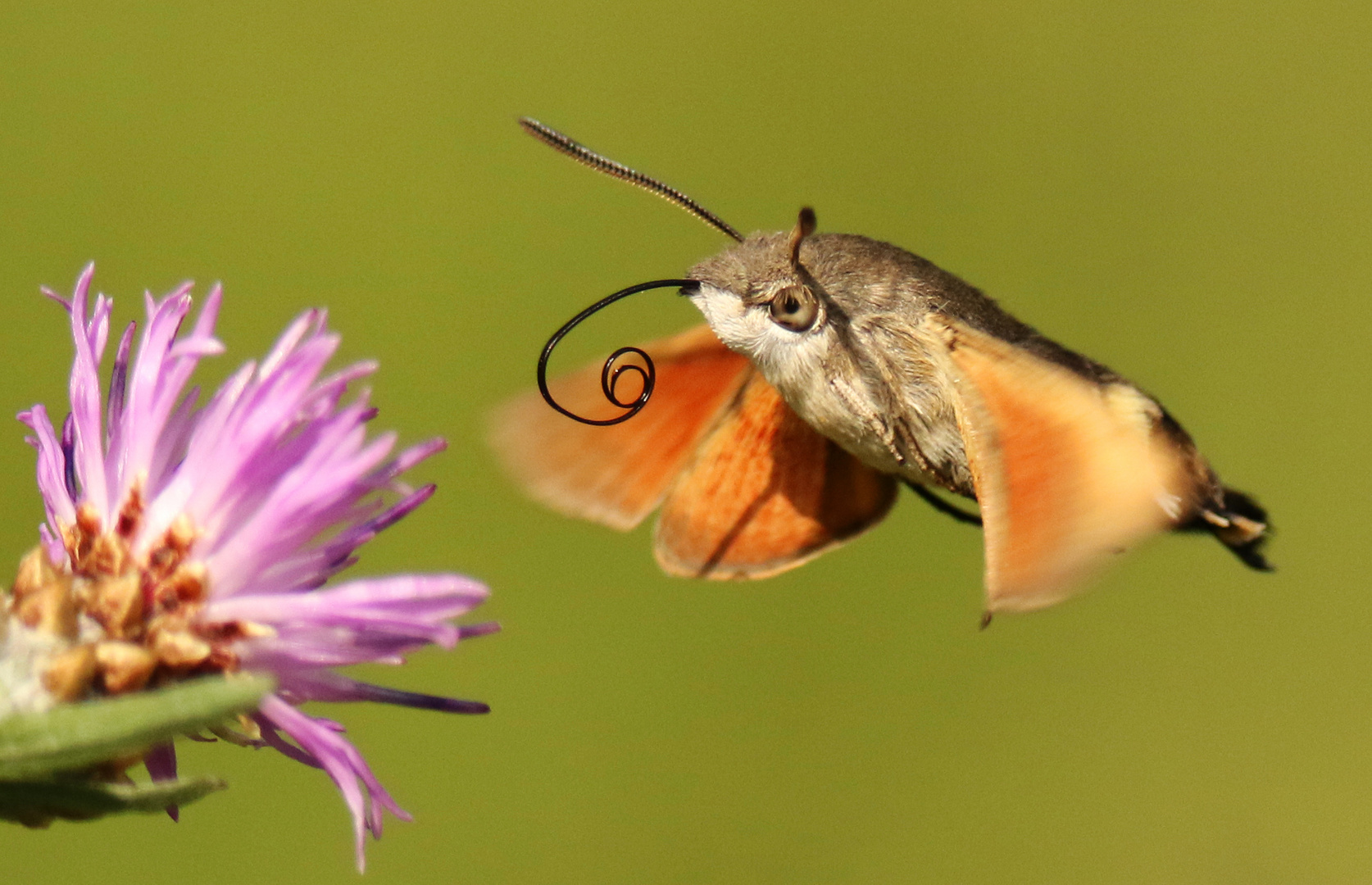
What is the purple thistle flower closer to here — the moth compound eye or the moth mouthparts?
the moth mouthparts

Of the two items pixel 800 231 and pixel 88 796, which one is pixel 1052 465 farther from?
pixel 88 796

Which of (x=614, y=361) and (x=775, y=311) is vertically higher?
(x=775, y=311)

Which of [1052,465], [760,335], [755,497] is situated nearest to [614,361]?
[760,335]

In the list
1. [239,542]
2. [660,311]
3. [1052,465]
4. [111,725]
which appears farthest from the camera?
[660,311]

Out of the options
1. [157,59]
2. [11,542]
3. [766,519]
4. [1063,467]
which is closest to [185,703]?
[1063,467]

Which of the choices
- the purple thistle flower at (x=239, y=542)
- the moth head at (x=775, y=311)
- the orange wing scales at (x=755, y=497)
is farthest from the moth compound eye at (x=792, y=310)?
the purple thistle flower at (x=239, y=542)

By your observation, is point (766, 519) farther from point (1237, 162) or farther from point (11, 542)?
point (1237, 162)
